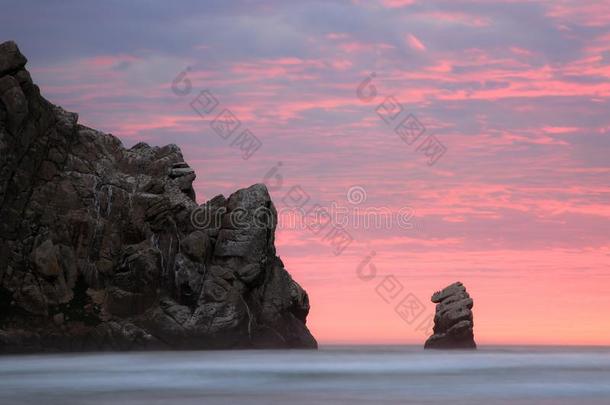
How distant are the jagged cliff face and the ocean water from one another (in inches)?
323

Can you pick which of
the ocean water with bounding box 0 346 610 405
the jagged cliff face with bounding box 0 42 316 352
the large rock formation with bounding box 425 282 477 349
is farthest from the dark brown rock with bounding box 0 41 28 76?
the large rock formation with bounding box 425 282 477 349

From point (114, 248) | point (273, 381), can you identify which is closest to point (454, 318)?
point (114, 248)

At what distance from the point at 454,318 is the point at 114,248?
44.4 meters

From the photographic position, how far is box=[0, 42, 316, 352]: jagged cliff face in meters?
107

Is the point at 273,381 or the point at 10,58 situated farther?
the point at 10,58

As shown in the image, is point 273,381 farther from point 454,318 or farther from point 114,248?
point 454,318

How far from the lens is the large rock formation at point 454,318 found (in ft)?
423

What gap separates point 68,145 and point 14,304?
19.3 metres

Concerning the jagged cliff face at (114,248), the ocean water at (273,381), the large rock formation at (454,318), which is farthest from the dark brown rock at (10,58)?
the large rock formation at (454,318)

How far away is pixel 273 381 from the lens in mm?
68938

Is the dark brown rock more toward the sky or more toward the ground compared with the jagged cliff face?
more toward the sky

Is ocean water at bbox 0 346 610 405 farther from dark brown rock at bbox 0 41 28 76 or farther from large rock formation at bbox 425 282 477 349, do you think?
dark brown rock at bbox 0 41 28 76

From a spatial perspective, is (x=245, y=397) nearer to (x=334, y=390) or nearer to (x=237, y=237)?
(x=334, y=390)

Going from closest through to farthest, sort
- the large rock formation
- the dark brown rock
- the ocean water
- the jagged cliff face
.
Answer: the ocean water, the dark brown rock, the jagged cliff face, the large rock formation
